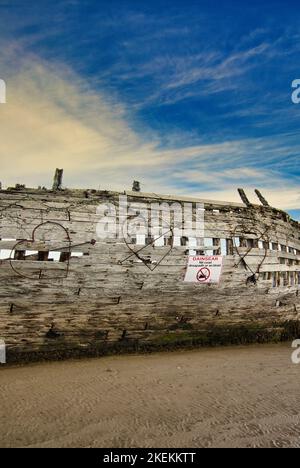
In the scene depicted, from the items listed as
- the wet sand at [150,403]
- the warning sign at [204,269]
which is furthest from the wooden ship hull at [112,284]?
the wet sand at [150,403]

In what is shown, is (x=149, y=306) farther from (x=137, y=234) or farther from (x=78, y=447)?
(x=78, y=447)

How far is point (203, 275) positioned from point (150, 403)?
3663 mm

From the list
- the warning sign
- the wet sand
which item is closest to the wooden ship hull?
the warning sign

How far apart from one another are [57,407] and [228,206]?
6.07 m

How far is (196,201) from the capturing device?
792cm

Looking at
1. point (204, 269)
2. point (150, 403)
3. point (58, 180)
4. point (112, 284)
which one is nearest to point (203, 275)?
point (204, 269)

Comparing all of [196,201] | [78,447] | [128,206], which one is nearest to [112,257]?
[128,206]

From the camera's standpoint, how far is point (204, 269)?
7.62 metres

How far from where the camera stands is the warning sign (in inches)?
295

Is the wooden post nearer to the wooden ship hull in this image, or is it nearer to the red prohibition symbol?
the wooden ship hull

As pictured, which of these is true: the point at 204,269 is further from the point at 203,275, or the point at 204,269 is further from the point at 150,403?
the point at 150,403

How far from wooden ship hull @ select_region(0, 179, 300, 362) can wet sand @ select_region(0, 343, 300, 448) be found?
1.68ft

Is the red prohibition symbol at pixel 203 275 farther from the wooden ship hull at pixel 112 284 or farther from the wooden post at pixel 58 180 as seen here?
the wooden post at pixel 58 180

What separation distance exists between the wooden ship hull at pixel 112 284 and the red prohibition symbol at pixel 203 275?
6.8 inches
